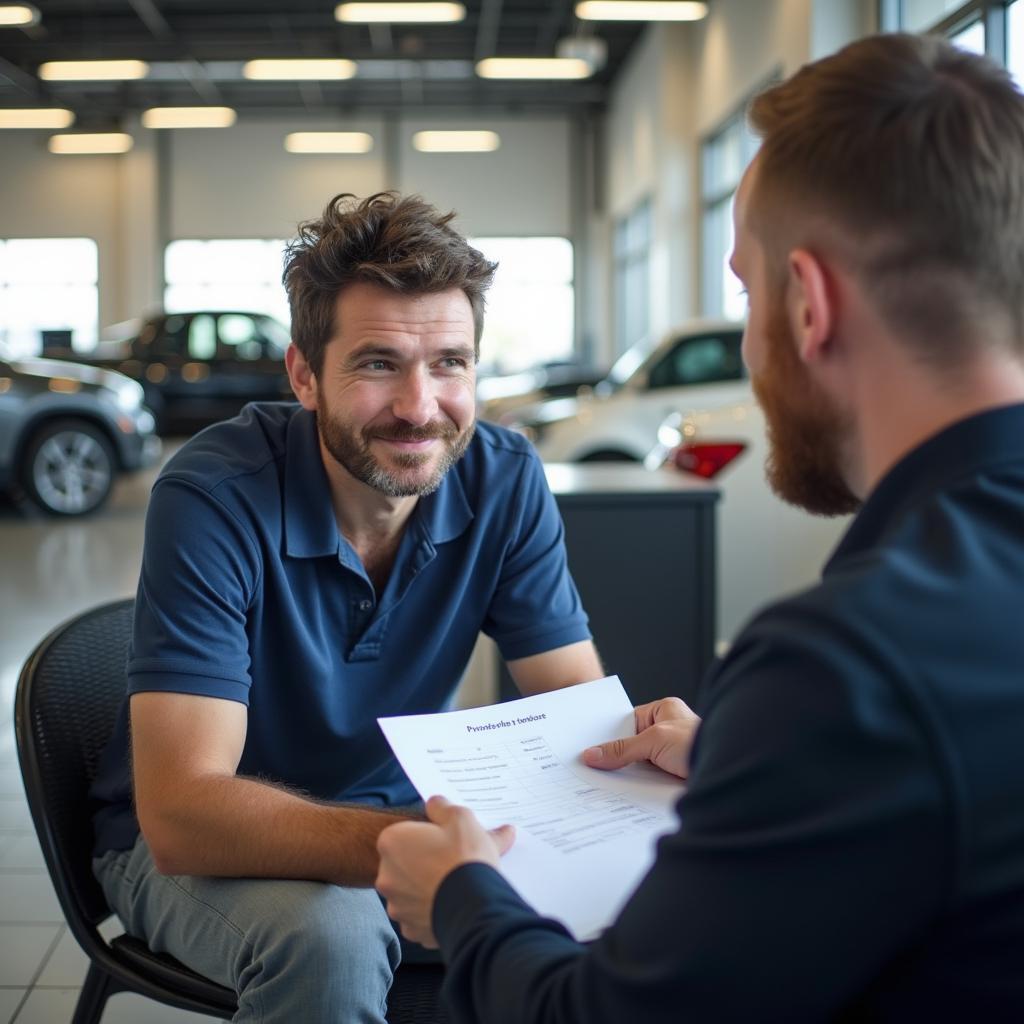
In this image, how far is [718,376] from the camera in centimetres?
738

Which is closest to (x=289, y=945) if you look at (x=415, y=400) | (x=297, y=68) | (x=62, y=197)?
(x=415, y=400)

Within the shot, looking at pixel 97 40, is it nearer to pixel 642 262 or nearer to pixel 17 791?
pixel 642 262

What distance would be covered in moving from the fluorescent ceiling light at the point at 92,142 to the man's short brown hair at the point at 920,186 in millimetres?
20958

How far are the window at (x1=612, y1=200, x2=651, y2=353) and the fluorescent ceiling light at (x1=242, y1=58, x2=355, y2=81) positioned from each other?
4.37 meters

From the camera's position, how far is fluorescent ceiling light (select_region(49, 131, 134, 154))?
791 inches

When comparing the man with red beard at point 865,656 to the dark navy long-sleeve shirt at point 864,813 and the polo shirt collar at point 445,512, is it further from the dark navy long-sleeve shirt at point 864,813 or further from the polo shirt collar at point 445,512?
the polo shirt collar at point 445,512

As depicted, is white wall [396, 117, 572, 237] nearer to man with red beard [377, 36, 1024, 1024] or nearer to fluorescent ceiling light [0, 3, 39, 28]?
fluorescent ceiling light [0, 3, 39, 28]

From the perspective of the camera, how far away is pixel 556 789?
1331 mm

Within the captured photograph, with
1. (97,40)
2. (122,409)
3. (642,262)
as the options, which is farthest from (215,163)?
(122,409)

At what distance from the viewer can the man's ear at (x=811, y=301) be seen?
0.91 m

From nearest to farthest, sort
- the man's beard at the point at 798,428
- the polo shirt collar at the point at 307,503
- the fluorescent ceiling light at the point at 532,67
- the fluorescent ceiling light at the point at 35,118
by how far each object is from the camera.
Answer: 1. the man's beard at the point at 798,428
2. the polo shirt collar at the point at 307,503
3. the fluorescent ceiling light at the point at 532,67
4. the fluorescent ceiling light at the point at 35,118

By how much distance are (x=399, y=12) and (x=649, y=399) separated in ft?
22.7

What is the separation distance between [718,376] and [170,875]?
20.1ft

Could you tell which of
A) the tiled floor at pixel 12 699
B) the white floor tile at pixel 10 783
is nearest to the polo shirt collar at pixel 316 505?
the tiled floor at pixel 12 699
